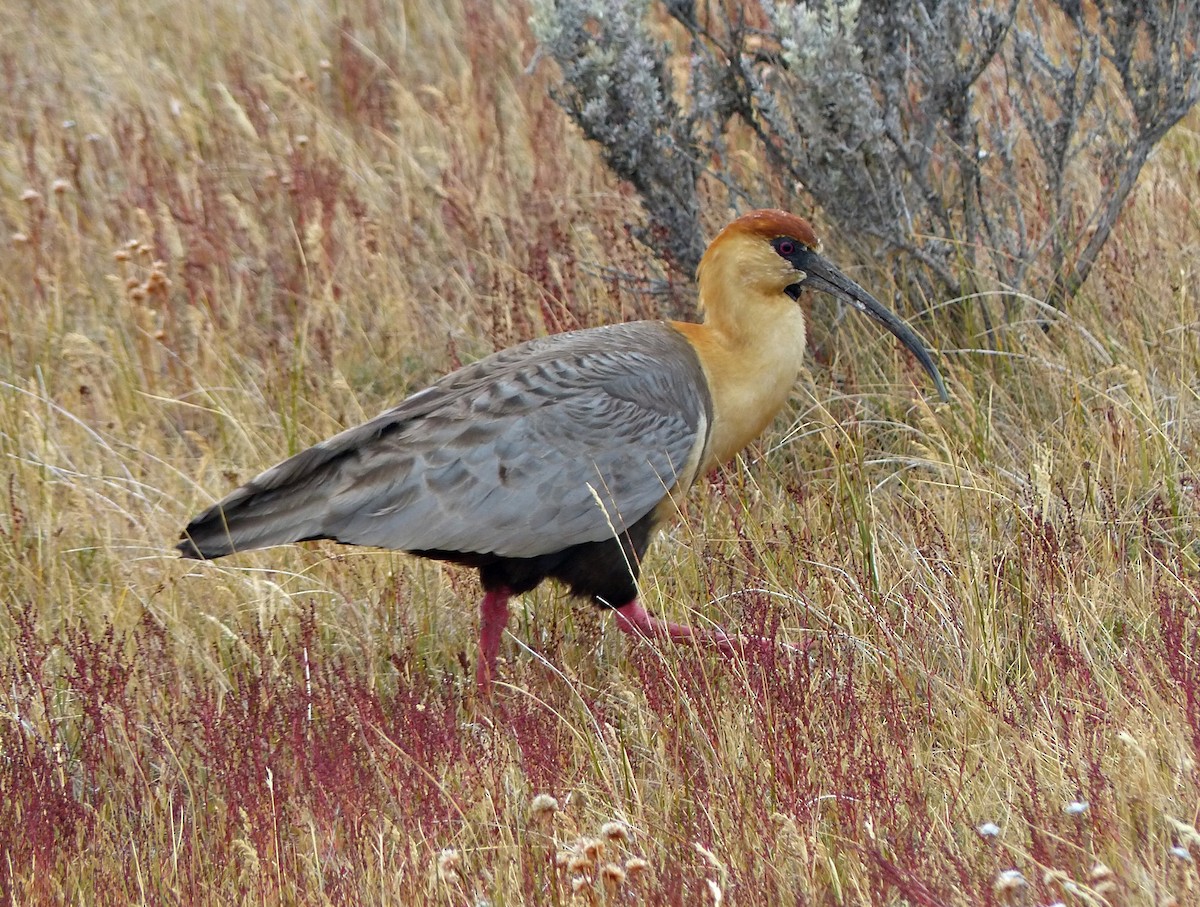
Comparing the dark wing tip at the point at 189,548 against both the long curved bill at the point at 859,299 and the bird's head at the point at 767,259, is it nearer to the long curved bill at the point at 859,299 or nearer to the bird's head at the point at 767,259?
the bird's head at the point at 767,259

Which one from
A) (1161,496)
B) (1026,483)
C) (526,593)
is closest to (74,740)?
(526,593)

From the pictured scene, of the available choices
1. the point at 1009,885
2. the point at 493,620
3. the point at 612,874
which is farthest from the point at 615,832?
the point at 493,620

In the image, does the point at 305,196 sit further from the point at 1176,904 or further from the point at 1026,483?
the point at 1176,904

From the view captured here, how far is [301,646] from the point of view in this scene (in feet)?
15.1

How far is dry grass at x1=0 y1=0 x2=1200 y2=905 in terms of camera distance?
11.2 feet

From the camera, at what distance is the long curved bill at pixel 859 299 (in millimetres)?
5184

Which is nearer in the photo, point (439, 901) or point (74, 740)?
point (439, 901)

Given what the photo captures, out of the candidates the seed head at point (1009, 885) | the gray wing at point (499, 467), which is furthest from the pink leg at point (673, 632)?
the seed head at point (1009, 885)

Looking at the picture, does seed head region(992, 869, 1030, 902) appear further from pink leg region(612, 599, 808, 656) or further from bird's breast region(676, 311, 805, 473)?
bird's breast region(676, 311, 805, 473)

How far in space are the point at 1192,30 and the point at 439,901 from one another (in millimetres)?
4324

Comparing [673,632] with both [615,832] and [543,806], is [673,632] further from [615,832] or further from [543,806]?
[615,832]

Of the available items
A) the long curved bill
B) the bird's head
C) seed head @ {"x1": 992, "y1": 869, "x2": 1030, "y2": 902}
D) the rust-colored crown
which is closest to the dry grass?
seed head @ {"x1": 992, "y1": 869, "x2": 1030, "y2": 902}

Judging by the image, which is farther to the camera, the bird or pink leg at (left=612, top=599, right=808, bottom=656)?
the bird

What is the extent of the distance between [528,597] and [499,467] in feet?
2.32
